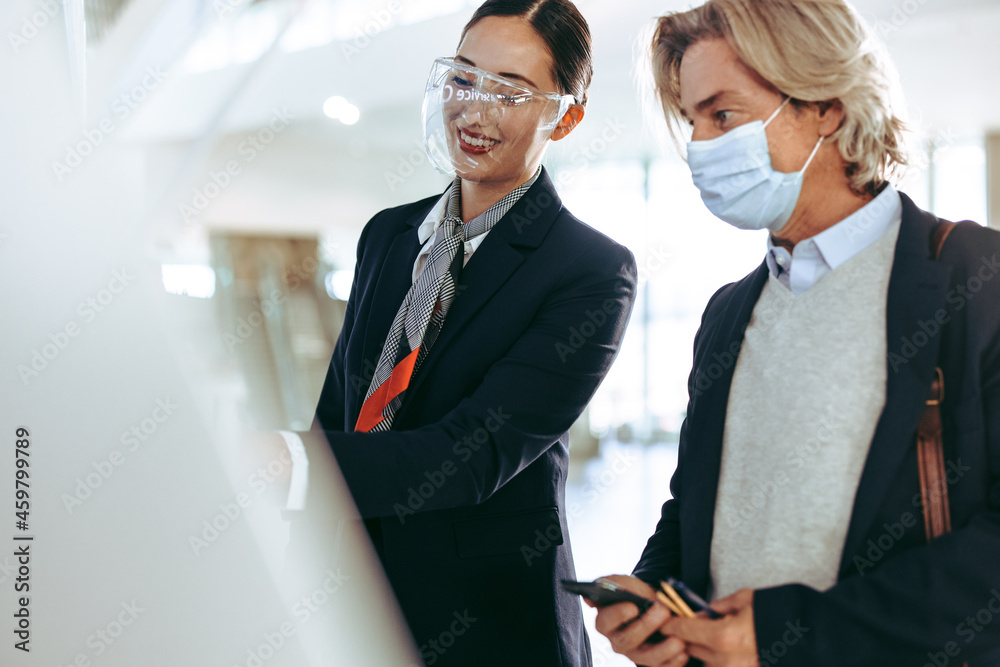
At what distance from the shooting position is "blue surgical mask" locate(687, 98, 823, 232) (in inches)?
42.1

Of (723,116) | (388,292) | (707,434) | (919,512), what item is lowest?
(919,512)

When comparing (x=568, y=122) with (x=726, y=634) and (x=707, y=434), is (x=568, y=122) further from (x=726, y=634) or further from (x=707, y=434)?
(x=726, y=634)

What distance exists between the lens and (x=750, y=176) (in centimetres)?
107

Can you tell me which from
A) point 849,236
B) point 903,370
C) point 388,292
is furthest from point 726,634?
→ point 388,292

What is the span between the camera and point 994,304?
2.92 ft

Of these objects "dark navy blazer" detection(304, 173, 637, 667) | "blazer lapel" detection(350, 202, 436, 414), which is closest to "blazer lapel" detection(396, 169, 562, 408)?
"dark navy blazer" detection(304, 173, 637, 667)

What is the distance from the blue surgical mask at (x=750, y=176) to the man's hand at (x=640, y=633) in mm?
532

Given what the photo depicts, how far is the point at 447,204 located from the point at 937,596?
96cm

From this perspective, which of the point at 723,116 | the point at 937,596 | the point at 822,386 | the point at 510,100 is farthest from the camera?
the point at 510,100

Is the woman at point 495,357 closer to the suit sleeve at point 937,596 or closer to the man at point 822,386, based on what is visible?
the man at point 822,386

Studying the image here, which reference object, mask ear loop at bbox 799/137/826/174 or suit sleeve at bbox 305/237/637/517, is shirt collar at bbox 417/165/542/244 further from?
mask ear loop at bbox 799/137/826/174

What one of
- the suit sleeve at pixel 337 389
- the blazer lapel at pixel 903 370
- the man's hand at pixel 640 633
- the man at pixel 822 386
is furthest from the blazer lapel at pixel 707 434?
the suit sleeve at pixel 337 389

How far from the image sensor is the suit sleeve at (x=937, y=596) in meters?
0.86

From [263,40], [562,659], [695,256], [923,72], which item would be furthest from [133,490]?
[695,256]
